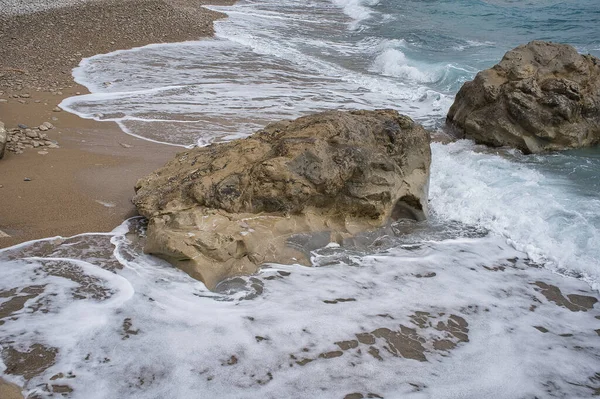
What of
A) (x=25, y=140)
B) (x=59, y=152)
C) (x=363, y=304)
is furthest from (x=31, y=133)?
(x=363, y=304)

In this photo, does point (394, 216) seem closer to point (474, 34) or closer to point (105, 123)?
point (105, 123)

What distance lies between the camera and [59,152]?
567cm

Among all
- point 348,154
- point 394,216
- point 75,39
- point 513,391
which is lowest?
point 513,391

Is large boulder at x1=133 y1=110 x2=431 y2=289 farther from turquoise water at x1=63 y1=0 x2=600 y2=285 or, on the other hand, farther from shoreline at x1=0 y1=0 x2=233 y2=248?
turquoise water at x1=63 y1=0 x2=600 y2=285

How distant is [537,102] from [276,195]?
15.2ft

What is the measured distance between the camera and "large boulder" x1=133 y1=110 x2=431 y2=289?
3916 millimetres

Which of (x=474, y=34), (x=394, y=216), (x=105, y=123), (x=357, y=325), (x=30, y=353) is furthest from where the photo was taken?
(x=474, y=34)

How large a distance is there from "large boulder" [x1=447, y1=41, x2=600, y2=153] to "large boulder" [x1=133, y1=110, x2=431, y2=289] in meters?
2.88

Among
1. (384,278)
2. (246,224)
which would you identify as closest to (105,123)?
(246,224)

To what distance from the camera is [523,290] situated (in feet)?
13.3

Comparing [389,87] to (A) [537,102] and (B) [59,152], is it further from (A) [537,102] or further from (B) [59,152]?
(B) [59,152]

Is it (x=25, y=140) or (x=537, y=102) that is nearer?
(x=25, y=140)

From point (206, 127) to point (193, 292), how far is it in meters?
3.87

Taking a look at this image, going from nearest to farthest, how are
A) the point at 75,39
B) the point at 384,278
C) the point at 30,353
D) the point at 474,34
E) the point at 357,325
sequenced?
the point at 30,353 → the point at 357,325 → the point at 384,278 → the point at 75,39 → the point at 474,34
